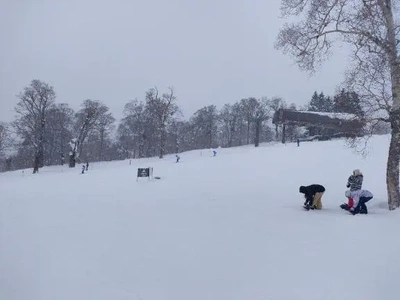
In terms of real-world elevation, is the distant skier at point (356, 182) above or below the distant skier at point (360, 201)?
above

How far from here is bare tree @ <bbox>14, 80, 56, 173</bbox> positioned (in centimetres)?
4972

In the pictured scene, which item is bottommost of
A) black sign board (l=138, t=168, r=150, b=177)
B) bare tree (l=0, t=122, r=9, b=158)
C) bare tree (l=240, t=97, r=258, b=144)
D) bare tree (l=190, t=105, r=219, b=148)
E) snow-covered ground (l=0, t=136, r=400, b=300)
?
snow-covered ground (l=0, t=136, r=400, b=300)

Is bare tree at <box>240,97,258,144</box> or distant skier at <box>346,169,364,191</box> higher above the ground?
bare tree at <box>240,97,258,144</box>

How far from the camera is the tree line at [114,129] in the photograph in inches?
2004

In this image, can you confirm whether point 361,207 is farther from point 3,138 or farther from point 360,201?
point 3,138

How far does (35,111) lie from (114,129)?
21.5 m

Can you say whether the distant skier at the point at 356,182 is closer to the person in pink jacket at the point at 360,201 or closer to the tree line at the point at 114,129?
the person in pink jacket at the point at 360,201

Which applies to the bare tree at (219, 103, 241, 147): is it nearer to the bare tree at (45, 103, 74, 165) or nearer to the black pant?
the bare tree at (45, 103, 74, 165)

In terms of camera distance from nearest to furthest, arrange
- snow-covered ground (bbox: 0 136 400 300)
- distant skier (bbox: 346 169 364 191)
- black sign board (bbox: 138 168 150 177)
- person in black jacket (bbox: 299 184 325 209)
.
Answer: snow-covered ground (bbox: 0 136 400 300) < distant skier (bbox: 346 169 364 191) < person in black jacket (bbox: 299 184 325 209) < black sign board (bbox: 138 168 150 177)

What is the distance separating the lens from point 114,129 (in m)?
71.9

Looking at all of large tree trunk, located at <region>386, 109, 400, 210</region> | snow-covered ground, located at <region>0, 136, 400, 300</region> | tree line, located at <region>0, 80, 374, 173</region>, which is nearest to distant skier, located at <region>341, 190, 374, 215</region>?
snow-covered ground, located at <region>0, 136, 400, 300</region>

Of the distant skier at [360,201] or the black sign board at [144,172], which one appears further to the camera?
the black sign board at [144,172]

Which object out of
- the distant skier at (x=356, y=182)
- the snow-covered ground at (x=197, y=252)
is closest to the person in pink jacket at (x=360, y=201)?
the snow-covered ground at (x=197, y=252)

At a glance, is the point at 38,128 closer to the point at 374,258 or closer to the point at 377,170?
the point at 377,170
